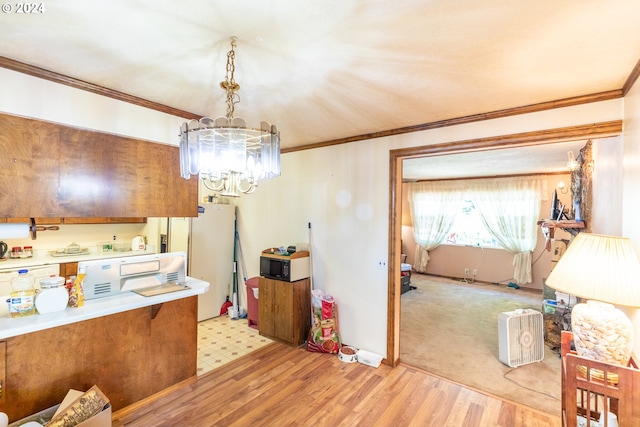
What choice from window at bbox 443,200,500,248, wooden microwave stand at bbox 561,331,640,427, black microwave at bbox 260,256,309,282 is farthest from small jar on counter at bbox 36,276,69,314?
window at bbox 443,200,500,248

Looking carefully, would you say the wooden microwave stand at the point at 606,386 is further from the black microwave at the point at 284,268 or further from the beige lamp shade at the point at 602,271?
the black microwave at the point at 284,268

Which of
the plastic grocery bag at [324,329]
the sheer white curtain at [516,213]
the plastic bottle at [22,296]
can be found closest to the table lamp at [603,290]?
the plastic grocery bag at [324,329]

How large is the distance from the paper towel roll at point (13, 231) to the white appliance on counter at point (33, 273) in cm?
157

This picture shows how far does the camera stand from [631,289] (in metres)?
1.38

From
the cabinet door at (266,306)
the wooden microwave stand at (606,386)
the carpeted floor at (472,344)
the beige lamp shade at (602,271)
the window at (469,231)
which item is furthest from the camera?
the window at (469,231)

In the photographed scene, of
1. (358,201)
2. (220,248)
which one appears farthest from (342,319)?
(220,248)

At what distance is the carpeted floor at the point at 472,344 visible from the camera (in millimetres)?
2707

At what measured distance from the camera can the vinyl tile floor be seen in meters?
3.07

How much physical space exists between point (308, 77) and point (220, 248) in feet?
10.4

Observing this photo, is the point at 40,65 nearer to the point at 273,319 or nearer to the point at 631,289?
the point at 273,319

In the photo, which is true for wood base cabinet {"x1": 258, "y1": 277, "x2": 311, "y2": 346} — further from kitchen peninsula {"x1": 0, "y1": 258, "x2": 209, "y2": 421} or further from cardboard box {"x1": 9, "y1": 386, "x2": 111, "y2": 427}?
cardboard box {"x1": 9, "y1": 386, "x2": 111, "y2": 427}

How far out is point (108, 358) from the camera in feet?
7.14

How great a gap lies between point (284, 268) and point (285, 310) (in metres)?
0.50

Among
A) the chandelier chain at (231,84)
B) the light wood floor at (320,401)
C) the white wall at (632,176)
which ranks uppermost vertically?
the chandelier chain at (231,84)
